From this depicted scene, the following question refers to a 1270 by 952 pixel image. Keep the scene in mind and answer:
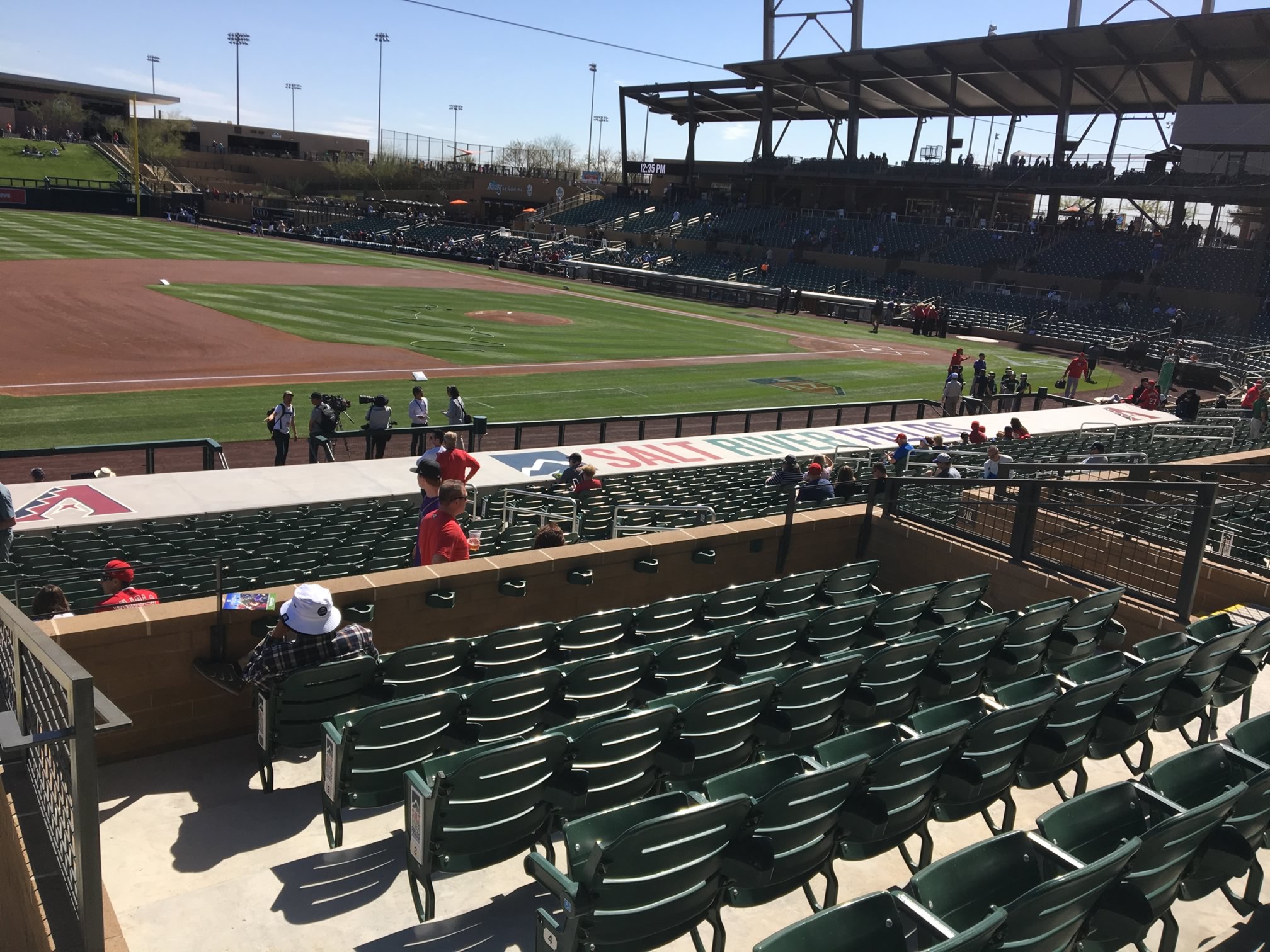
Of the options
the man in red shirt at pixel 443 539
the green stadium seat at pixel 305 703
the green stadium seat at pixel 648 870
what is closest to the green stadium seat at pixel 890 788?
the green stadium seat at pixel 648 870

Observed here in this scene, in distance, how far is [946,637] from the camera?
696 cm

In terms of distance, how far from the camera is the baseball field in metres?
24.3

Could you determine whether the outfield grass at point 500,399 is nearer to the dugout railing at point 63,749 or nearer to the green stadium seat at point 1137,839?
the dugout railing at point 63,749

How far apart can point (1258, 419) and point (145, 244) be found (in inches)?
2292

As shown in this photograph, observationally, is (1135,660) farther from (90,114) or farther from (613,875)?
(90,114)

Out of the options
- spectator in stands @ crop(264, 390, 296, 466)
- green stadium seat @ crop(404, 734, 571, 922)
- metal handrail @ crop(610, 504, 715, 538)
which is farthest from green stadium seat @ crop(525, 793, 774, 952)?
spectator in stands @ crop(264, 390, 296, 466)

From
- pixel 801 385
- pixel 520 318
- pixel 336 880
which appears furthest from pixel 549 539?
pixel 520 318

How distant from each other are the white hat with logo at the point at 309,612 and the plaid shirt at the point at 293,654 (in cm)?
8

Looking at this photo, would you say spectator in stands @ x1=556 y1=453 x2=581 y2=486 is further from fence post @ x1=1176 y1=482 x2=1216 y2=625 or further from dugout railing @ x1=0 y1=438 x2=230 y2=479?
fence post @ x1=1176 y1=482 x2=1216 y2=625

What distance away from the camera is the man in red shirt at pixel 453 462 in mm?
12328

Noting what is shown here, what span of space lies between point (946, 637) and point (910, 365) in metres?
32.3

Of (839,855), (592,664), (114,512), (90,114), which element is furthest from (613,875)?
(90,114)

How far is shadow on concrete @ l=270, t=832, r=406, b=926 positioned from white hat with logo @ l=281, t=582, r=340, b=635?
4.41 feet

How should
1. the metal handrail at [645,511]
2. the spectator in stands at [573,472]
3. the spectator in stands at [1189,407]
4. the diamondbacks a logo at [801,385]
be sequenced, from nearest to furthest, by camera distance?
the metal handrail at [645,511], the spectator in stands at [573,472], the spectator in stands at [1189,407], the diamondbacks a logo at [801,385]
